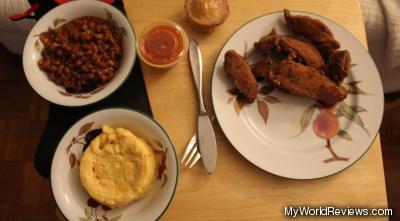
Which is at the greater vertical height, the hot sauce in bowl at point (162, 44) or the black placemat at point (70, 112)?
the hot sauce in bowl at point (162, 44)

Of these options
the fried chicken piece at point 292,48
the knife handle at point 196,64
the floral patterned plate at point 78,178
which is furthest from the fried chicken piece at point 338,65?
the floral patterned plate at point 78,178

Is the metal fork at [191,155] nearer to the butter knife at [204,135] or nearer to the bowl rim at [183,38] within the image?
the butter knife at [204,135]

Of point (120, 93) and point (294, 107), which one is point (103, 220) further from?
point (294, 107)

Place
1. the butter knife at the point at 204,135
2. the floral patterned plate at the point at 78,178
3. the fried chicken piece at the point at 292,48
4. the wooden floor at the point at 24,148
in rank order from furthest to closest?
the wooden floor at the point at 24,148 → the fried chicken piece at the point at 292,48 → the butter knife at the point at 204,135 → the floral patterned plate at the point at 78,178

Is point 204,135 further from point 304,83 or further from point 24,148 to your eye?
point 24,148

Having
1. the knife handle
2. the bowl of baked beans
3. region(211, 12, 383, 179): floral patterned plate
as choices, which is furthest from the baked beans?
region(211, 12, 383, 179): floral patterned plate

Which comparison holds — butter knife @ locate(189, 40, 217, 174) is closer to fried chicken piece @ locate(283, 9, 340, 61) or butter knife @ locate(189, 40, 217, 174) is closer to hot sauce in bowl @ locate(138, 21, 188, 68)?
hot sauce in bowl @ locate(138, 21, 188, 68)

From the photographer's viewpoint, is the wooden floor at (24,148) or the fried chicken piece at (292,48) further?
the wooden floor at (24,148)

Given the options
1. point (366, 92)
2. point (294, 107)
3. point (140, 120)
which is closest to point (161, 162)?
point (140, 120)
